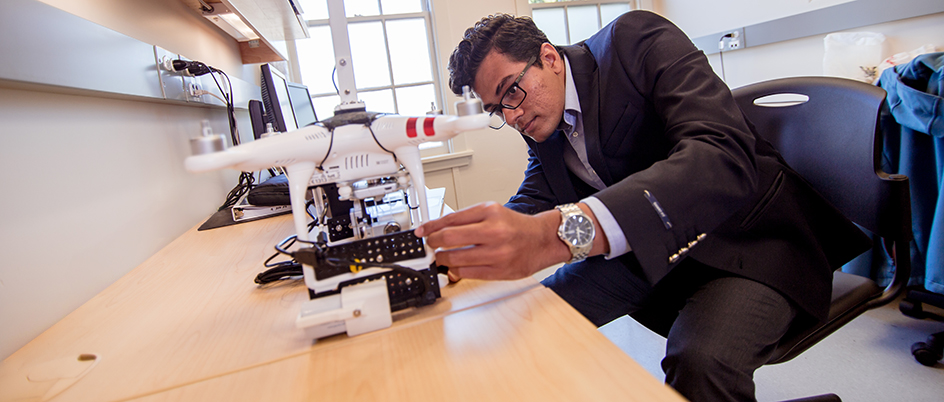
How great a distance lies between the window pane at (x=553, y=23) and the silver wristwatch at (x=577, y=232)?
2.96 m

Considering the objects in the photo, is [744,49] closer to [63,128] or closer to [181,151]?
[181,151]

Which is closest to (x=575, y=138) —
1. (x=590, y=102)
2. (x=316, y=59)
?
(x=590, y=102)

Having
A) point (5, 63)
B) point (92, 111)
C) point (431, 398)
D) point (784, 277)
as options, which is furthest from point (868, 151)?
point (92, 111)

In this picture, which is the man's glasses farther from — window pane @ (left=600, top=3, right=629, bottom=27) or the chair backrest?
window pane @ (left=600, top=3, right=629, bottom=27)

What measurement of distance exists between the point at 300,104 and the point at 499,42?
1076 millimetres

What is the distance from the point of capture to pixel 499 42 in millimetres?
1163

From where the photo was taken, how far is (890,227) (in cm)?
87

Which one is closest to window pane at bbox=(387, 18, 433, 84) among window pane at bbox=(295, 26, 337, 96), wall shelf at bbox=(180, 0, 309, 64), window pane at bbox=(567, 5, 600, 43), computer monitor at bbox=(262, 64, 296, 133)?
window pane at bbox=(295, 26, 337, 96)

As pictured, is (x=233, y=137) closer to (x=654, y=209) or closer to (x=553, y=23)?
(x=654, y=209)

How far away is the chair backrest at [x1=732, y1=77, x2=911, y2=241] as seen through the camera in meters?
0.86

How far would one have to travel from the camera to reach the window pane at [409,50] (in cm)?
304

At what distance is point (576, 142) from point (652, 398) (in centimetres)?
91

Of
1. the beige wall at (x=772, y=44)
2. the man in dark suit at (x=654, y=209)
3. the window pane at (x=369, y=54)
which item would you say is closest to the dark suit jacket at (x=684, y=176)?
the man in dark suit at (x=654, y=209)

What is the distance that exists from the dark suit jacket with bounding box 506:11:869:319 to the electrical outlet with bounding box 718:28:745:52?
2.26 meters
